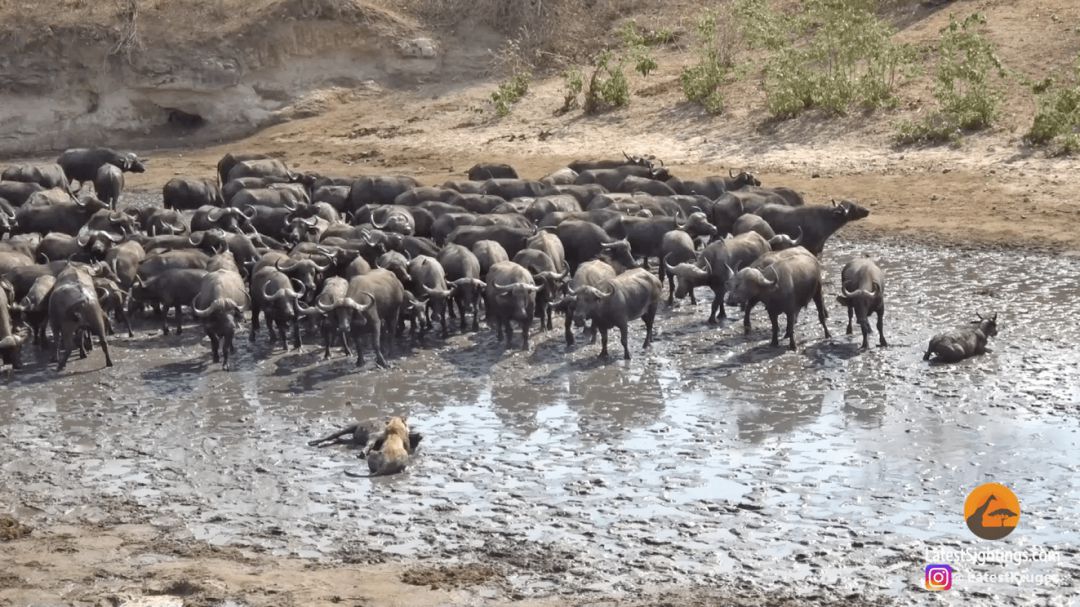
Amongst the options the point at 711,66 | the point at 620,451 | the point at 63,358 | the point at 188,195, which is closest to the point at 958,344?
the point at 620,451

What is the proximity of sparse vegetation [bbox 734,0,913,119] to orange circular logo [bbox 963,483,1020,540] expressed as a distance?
46.0ft

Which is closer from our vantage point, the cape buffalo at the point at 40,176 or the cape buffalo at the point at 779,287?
the cape buffalo at the point at 779,287

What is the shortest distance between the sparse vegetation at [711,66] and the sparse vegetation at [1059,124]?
5.73m

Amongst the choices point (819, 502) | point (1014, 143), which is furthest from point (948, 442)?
point (1014, 143)

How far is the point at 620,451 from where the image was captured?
37.5 ft

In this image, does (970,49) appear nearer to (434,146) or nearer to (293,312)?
(434,146)

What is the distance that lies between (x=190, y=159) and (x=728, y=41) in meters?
10.5

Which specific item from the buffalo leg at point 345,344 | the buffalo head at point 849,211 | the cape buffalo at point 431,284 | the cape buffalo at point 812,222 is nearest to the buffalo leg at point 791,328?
the cape buffalo at point 812,222

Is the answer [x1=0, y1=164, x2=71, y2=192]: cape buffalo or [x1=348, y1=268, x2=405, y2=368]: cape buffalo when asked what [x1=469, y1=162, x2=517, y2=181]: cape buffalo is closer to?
[x1=0, y1=164, x2=71, y2=192]: cape buffalo

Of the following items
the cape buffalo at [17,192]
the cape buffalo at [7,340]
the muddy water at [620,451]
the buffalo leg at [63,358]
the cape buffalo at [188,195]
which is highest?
the cape buffalo at [17,192]

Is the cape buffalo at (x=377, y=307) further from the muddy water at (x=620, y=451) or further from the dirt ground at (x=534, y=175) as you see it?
the dirt ground at (x=534, y=175)

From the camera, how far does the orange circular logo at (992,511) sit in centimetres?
948

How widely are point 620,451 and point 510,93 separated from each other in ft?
54.7

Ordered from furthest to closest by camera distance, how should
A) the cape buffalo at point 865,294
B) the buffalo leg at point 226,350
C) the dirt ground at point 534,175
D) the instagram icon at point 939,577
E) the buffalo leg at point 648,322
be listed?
the buffalo leg at point 648,322 < the buffalo leg at point 226,350 < the cape buffalo at point 865,294 < the dirt ground at point 534,175 < the instagram icon at point 939,577
